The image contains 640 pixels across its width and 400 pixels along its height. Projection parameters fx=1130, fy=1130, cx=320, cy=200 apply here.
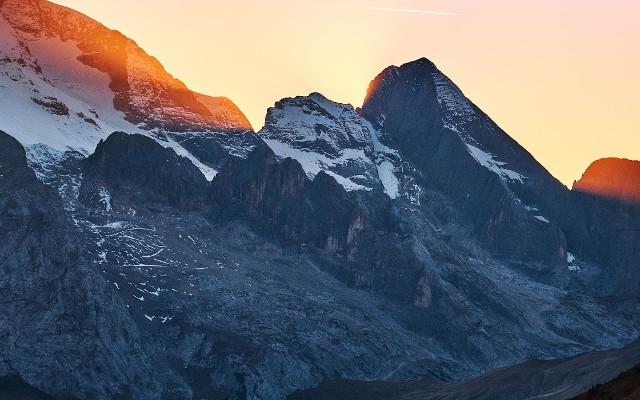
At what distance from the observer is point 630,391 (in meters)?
133

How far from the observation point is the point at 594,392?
129500 mm

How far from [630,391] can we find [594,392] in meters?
6.09
